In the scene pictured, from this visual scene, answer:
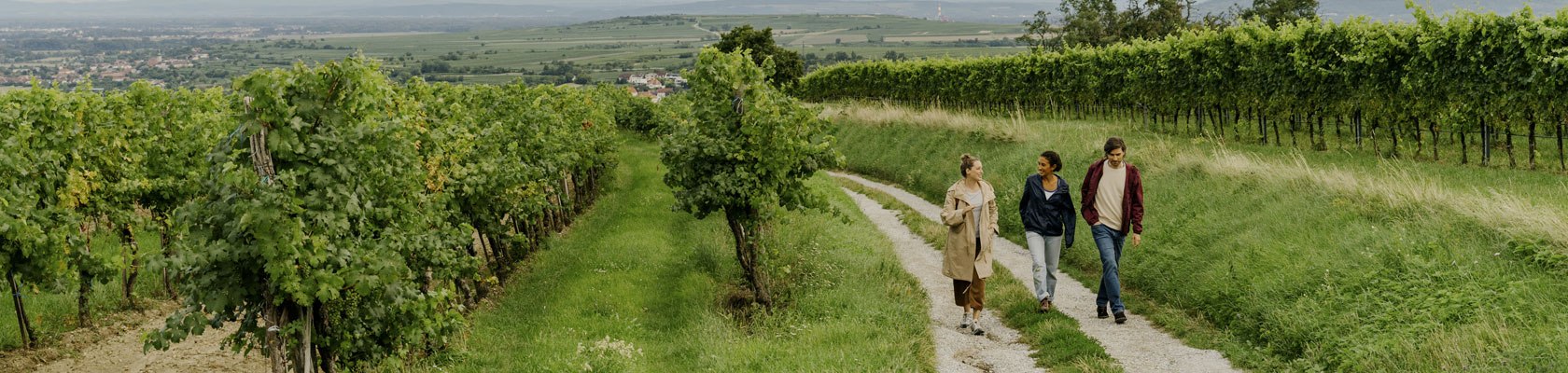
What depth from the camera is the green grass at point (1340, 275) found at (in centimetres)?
885

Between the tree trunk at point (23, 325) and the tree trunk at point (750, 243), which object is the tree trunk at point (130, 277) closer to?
the tree trunk at point (23, 325)

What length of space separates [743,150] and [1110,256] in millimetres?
4242

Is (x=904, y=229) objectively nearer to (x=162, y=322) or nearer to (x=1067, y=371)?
(x=1067, y=371)

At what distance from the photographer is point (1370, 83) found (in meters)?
Result: 19.3

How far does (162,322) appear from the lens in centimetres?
1593

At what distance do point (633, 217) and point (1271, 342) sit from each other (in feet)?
44.4

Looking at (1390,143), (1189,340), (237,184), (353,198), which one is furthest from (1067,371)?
(1390,143)

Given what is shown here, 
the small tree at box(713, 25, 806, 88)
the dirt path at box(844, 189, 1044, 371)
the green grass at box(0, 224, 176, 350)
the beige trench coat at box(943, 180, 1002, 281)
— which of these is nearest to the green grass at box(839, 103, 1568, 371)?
the dirt path at box(844, 189, 1044, 371)

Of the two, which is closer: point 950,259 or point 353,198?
point 353,198

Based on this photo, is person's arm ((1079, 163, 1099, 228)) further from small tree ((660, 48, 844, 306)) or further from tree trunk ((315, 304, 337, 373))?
tree trunk ((315, 304, 337, 373))

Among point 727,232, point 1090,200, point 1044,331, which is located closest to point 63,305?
point 727,232

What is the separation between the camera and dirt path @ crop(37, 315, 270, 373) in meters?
13.5

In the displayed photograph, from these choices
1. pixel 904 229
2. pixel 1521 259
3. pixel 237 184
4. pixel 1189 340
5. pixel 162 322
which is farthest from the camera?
pixel 904 229

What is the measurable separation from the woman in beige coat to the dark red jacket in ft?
3.37
